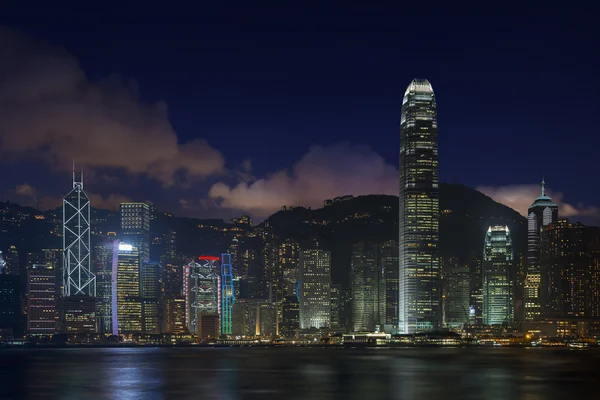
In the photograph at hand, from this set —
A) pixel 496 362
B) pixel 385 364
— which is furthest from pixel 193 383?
pixel 496 362

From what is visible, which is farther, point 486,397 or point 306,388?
point 306,388

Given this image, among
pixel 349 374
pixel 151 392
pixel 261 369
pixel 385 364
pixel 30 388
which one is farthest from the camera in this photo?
pixel 385 364

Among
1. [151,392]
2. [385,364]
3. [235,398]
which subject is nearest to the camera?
Answer: [235,398]

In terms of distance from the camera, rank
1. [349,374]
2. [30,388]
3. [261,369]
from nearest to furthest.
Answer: [30,388], [349,374], [261,369]

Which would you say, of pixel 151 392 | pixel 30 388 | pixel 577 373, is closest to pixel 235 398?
pixel 151 392

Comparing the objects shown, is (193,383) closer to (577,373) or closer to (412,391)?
(412,391)

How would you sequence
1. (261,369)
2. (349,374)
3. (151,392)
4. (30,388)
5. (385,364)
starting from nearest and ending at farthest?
(151,392), (30,388), (349,374), (261,369), (385,364)

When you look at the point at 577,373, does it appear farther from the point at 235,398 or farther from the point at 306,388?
the point at 235,398

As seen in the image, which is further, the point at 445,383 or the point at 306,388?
the point at 445,383
